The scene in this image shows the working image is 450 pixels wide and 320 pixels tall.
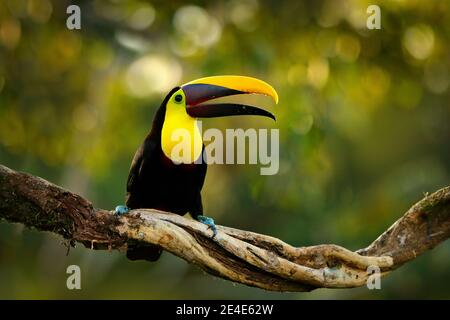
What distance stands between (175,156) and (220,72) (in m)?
3.95

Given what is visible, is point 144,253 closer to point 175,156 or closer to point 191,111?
point 175,156

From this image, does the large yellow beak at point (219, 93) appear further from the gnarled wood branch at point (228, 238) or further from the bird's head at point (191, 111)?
the gnarled wood branch at point (228, 238)

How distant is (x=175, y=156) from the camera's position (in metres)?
4.95

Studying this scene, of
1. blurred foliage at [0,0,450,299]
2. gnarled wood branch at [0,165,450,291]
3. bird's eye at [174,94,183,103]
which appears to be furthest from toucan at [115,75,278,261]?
blurred foliage at [0,0,450,299]

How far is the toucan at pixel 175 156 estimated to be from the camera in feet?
16.3

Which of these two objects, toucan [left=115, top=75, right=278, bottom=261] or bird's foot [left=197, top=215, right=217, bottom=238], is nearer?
bird's foot [left=197, top=215, right=217, bottom=238]

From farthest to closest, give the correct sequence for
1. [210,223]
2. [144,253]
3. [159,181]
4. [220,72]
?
[220,72] → [159,181] → [144,253] → [210,223]

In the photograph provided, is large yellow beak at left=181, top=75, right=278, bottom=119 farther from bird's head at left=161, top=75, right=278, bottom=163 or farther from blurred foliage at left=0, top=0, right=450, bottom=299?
blurred foliage at left=0, top=0, right=450, bottom=299

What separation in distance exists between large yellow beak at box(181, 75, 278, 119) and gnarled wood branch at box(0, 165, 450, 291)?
3.02 ft

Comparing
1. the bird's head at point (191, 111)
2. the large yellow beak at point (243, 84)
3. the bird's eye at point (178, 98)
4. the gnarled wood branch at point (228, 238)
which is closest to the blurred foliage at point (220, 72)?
the large yellow beak at point (243, 84)

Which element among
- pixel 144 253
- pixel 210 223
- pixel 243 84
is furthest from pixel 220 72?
pixel 210 223

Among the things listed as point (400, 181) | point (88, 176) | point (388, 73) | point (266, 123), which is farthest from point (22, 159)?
point (400, 181)

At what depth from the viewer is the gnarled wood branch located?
3932 mm
